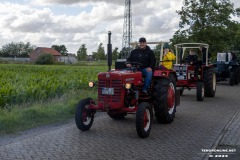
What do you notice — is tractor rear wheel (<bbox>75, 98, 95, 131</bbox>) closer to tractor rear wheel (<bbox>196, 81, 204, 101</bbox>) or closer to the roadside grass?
the roadside grass

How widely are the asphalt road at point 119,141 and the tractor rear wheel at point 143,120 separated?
0.15 meters

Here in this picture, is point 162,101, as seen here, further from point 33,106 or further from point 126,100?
point 33,106

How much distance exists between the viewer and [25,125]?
27.1ft

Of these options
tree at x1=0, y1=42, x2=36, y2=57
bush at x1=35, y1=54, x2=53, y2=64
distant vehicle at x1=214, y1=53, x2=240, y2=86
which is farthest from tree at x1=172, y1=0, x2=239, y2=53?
tree at x1=0, y1=42, x2=36, y2=57

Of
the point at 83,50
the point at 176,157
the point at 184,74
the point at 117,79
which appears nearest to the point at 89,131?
the point at 117,79

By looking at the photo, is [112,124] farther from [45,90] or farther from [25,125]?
[45,90]

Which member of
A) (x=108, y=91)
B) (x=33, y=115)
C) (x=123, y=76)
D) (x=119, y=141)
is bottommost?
(x=119, y=141)

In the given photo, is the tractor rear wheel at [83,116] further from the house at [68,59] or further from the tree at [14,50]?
the tree at [14,50]

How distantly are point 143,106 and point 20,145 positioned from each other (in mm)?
2403

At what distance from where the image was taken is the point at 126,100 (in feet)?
25.5

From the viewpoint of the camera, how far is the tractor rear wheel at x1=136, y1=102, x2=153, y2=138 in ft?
22.9

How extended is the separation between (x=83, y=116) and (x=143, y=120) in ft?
4.44

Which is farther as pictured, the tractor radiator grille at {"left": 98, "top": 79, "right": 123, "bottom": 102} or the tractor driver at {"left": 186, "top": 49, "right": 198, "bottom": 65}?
the tractor driver at {"left": 186, "top": 49, "right": 198, "bottom": 65}

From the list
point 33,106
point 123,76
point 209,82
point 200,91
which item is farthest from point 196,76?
point 123,76
